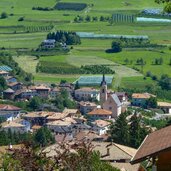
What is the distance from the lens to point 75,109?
4728cm

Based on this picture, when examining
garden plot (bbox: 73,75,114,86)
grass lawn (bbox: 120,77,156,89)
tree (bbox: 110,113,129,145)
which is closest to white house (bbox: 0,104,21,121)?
garden plot (bbox: 73,75,114,86)

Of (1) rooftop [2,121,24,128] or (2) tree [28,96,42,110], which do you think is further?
(2) tree [28,96,42,110]

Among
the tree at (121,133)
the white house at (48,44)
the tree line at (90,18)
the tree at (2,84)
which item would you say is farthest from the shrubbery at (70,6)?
the tree at (121,133)

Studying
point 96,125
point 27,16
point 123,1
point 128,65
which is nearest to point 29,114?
point 96,125

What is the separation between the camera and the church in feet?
150

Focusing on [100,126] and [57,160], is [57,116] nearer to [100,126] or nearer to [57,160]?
[100,126]

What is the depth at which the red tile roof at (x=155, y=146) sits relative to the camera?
709cm

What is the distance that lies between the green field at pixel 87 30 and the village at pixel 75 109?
17.2 feet

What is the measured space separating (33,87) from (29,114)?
779cm

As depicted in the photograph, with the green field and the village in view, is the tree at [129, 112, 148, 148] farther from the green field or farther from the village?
the green field

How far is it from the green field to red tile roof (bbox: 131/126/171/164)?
48448 mm

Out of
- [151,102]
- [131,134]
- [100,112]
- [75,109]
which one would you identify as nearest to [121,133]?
[131,134]

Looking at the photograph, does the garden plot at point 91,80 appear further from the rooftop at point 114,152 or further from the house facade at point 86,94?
the rooftop at point 114,152

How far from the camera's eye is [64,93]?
163ft
